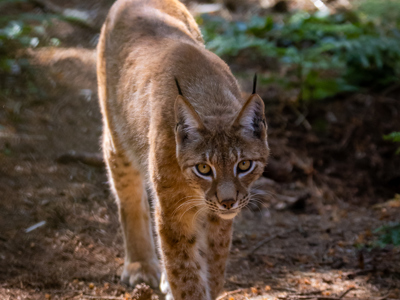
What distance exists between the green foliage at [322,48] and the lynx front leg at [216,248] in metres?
3.94

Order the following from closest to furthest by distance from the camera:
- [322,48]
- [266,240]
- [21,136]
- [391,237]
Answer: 1. [391,237]
2. [266,240]
3. [21,136]
4. [322,48]

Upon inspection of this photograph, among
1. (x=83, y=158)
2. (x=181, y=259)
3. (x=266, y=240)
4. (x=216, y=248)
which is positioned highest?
(x=181, y=259)

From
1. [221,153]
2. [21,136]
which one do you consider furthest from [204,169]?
[21,136]

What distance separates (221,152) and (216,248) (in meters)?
0.94

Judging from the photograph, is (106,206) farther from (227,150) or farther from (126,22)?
(227,150)

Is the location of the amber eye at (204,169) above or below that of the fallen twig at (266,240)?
above

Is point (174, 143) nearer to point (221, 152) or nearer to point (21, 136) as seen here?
point (221, 152)

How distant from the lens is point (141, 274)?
14.2 ft

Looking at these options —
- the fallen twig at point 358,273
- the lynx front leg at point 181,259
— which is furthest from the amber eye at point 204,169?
the fallen twig at point 358,273

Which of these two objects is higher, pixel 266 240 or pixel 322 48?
pixel 322 48

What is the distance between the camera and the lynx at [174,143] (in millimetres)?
3041

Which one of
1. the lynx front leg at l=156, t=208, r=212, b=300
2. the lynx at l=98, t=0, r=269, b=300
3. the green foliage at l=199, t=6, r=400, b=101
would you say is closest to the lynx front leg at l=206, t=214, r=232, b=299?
the lynx at l=98, t=0, r=269, b=300

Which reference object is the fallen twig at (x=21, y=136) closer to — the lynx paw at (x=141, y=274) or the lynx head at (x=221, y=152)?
the lynx paw at (x=141, y=274)

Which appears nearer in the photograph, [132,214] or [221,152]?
[221,152]
